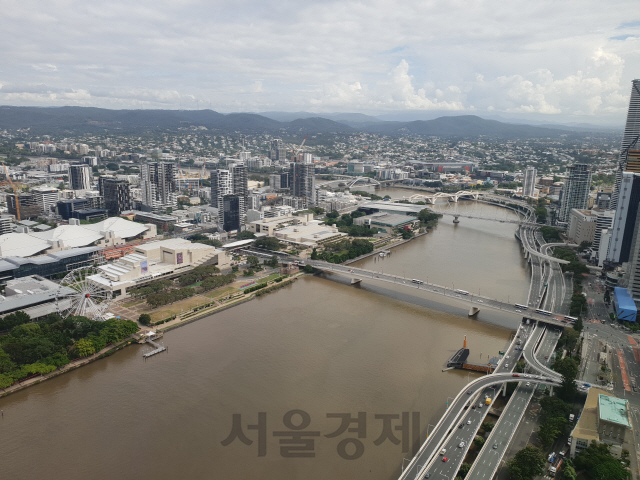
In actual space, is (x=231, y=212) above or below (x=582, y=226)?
above

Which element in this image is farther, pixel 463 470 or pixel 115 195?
pixel 115 195

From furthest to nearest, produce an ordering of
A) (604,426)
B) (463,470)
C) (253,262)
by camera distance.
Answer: (253,262) < (604,426) < (463,470)

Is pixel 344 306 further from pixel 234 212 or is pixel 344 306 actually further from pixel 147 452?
pixel 234 212

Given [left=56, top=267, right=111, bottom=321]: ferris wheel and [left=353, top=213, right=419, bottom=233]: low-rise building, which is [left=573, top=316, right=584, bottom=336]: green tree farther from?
[left=353, top=213, right=419, bottom=233]: low-rise building

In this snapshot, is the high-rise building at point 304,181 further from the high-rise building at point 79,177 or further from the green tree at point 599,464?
the green tree at point 599,464

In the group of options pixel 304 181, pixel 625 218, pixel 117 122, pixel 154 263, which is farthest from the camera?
pixel 117 122

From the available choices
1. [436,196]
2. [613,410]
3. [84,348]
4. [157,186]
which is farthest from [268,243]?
[436,196]

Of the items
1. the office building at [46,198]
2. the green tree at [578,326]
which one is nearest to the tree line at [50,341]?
the green tree at [578,326]

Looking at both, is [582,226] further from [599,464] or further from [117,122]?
[117,122]
